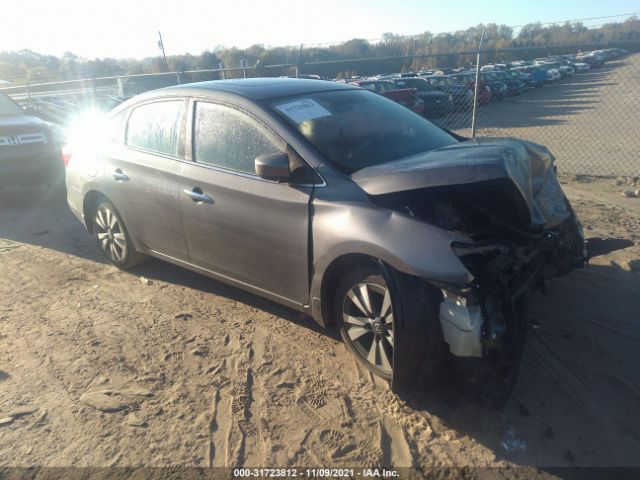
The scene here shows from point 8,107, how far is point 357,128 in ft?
23.9

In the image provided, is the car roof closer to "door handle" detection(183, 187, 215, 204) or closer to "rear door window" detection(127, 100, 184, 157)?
"rear door window" detection(127, 100, 184, 157)

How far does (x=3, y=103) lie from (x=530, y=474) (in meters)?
9.33

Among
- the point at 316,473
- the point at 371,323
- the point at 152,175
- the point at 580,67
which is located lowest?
the point at 580,67

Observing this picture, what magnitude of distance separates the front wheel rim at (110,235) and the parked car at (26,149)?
3.59 meters

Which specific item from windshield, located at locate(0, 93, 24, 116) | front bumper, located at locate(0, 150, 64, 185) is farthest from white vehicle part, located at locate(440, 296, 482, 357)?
windshield, located at locate(0, 93, 24, 116)

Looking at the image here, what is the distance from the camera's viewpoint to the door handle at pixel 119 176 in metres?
4.36

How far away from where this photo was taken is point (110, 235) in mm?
4836

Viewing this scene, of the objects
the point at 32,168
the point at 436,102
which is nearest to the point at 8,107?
the point at 32,168

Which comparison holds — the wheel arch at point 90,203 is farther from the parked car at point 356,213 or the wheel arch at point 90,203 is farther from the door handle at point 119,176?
the parked car at point 356,213

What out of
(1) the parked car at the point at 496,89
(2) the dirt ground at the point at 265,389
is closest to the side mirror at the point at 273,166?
(2) the dirt ground at the point at 265,389

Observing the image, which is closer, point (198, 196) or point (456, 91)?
point (198, 196)

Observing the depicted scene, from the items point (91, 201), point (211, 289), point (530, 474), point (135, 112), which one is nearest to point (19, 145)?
point (91, 201)

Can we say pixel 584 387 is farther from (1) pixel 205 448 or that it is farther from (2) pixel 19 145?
(2) pixel 19 145

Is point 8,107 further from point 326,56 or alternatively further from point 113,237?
point 326,56
